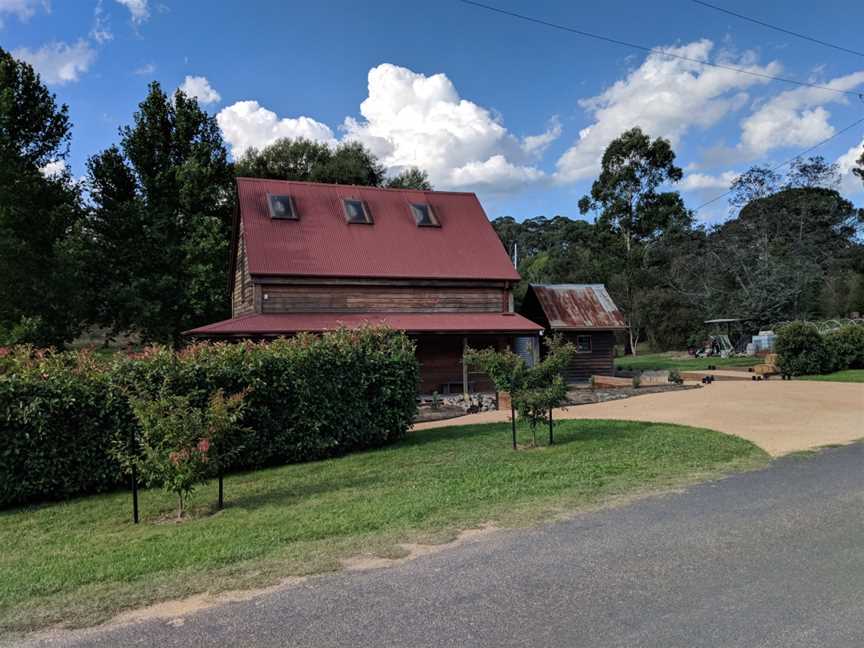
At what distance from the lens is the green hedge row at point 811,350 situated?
24.3 metres

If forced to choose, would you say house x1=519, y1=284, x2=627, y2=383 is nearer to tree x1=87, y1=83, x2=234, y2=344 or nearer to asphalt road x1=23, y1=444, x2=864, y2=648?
tree x1=87, y1=83, x2=234, y2=344

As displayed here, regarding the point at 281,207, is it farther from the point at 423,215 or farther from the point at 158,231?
the point at 158,231

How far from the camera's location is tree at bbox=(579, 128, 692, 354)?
5641cm

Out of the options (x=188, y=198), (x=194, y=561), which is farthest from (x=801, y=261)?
(x=194, y=561)

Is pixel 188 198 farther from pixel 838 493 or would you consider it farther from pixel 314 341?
pixel 838 493

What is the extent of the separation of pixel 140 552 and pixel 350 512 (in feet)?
7.05

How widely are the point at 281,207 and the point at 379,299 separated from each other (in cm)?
562

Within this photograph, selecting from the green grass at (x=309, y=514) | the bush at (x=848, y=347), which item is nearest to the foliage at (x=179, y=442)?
the green grass at (x=309, y=514)

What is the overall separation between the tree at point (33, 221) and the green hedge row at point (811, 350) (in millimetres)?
29587

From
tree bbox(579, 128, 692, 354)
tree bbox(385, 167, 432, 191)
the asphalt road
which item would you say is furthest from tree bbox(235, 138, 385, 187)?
the asphalt road

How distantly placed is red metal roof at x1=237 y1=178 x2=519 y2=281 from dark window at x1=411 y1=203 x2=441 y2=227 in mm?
207

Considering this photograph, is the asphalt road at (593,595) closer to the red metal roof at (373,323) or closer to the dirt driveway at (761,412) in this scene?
the dirt driveway at (761,412)

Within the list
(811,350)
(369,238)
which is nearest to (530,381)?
(369,238)

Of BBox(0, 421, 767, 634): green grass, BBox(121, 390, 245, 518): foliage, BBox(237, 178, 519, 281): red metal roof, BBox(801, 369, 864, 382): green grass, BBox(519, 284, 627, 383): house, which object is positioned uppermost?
BBox(237, 178, 519, 281): red metal roof
